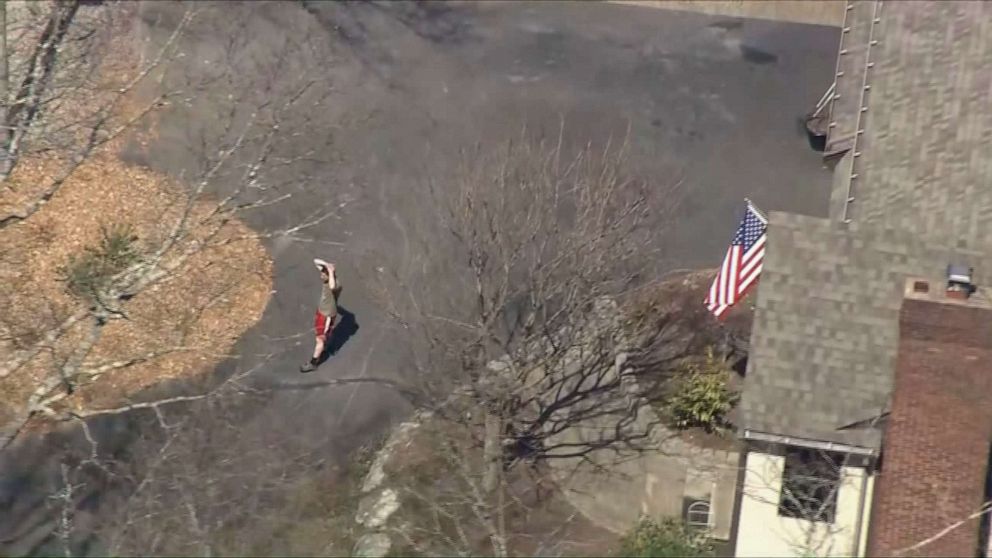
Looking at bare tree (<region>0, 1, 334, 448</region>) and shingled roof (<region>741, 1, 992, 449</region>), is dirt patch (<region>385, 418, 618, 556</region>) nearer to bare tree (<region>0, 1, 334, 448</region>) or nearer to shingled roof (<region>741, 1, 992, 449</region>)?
shingled roof (<region>741, 1, 992, 449</region>)

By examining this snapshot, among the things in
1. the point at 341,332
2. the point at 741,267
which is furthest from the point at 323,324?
the point at 741,267

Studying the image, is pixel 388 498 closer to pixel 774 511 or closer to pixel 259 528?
pixel 259 528

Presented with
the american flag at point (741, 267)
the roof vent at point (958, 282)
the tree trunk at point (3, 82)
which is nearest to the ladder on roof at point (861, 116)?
the american flag at point (741, 267)

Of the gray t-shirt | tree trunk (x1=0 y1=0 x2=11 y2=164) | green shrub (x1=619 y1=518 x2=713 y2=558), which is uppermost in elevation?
tree trunk (x1=0 y1=0 x2=11 y2=164)

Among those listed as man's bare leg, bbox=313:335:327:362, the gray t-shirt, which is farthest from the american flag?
man's bare leg, bbox=313:335:327:362

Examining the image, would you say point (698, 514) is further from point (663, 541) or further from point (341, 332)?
point (341, 332)

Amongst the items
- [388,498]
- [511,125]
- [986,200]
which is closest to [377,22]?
[511,125]

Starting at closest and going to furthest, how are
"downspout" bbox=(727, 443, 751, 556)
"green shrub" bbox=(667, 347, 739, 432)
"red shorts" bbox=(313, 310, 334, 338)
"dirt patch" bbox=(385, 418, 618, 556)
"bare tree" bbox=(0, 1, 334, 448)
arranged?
"downspout" bbox=(727, 443, 751, 556)
"dirt patch" bbox=(385, 418, 618, 556)
"green shrub" bbox=(667, 347, 739, 432)
"bare tree" bbox=(0, 1, 334, 448)
"red shorts" bbox=(313, 310, 334, 338)

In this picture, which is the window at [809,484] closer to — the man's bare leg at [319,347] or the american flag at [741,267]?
the american flag at [741,267]
